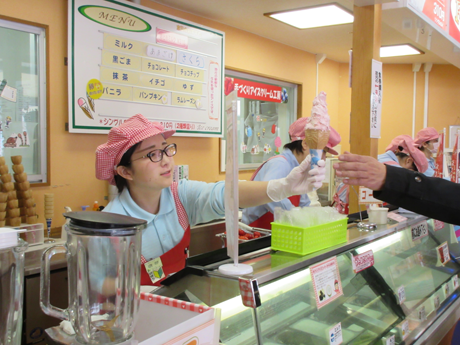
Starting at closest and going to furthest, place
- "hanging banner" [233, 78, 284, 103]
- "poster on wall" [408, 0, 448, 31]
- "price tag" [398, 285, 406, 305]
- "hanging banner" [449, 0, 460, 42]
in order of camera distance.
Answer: "price tag" [398, 285, 406, 305] → "poster on wall" [408, 0, 448, 31] → "hanging banner" [449, 0, 460, 42] → "hanging banner" [233, 78, 284, 103]

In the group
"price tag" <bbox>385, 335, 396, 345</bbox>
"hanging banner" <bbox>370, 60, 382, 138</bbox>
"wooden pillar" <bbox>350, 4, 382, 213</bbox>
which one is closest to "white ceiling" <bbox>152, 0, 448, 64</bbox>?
"wooden pillar" <bbox>350, 4, 382, 213</bbox>

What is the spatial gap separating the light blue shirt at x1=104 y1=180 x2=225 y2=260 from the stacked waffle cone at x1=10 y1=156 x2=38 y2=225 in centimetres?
142

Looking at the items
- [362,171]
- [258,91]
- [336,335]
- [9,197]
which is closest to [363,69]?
[362,171]

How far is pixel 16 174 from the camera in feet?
9.97

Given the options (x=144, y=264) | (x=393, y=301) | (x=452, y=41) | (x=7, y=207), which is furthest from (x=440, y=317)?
(x=7, y=207)

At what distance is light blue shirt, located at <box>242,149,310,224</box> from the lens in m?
2.73

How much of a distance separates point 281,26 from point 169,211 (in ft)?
12.6

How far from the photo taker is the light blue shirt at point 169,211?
6.24 ft

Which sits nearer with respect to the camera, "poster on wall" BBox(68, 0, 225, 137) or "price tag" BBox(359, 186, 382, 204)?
"price tag" BBox(359, 186, 382, 204)

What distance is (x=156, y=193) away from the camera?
6.56 feet

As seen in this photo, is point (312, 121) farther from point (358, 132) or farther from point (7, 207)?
point (7, 207)

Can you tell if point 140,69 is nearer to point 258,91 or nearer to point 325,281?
point 258,91

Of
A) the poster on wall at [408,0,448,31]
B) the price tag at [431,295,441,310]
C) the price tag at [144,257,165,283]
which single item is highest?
the poster on wall at [408,0,448,31]

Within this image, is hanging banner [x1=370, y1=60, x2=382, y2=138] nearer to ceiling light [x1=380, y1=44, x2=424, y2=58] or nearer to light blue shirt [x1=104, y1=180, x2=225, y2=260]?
light blue shirt [x1=104, y1=180, x2=225, y2=260]
